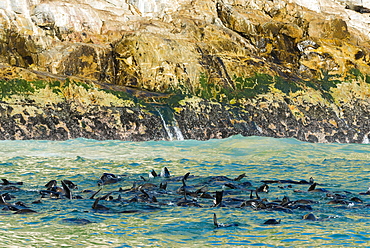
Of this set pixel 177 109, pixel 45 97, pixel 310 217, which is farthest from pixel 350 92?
pixel 310 217

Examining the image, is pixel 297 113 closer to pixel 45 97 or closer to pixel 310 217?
pixel 45 97

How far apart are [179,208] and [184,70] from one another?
79.5 feet

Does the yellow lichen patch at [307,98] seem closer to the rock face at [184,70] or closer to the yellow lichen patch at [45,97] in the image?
the rock face at [184,70]

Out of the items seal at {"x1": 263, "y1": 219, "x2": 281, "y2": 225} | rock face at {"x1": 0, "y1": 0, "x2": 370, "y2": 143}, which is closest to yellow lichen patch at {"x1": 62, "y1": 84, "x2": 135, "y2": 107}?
rock face at {"x1": 0, "y1": 0, "x2": 370, "y2": 143}

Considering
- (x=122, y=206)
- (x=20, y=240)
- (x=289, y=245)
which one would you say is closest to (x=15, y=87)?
(x=122, y=206)

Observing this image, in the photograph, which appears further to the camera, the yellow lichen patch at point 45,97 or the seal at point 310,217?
the yellow lichen patch at point 45,97

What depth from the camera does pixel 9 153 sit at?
19422 mm

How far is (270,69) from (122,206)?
27.4 m

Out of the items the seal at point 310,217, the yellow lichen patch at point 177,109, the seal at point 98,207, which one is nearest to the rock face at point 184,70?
the yellow lichen patch at point 177,109

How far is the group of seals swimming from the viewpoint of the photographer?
9.20m

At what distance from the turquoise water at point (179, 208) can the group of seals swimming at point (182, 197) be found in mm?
80

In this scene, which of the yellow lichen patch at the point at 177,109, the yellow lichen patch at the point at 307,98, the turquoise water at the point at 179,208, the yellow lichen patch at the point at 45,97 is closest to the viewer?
the turquoise water at the point at 179,208

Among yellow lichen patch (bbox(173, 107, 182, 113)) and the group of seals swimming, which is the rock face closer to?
yellow lichen patch (bbox(173, 107, 182, 113))

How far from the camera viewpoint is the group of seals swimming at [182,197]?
9.20 meters
